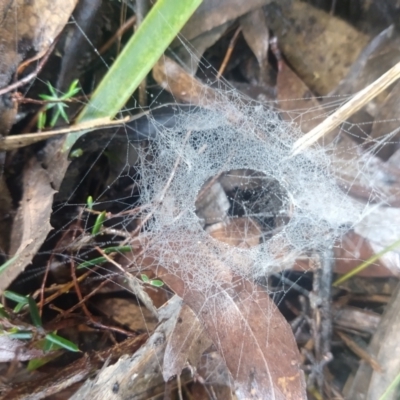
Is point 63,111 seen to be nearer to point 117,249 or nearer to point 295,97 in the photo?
point 117,249

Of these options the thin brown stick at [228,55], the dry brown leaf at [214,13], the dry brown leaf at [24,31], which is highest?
the dry brown leaf at [24,31]

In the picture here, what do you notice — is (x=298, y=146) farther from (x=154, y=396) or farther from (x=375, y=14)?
(x=154, y=396)

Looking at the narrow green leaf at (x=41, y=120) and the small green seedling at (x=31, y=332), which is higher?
the narrow green leaf at (x=41, y=120)

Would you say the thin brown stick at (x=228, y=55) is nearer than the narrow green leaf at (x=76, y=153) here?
No

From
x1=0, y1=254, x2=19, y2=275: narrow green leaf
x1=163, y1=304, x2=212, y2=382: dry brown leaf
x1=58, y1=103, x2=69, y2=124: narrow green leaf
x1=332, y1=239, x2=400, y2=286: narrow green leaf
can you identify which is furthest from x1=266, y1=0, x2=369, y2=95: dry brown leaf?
x1=0, y1=254, x2=19, y2=275: narrow green leaf

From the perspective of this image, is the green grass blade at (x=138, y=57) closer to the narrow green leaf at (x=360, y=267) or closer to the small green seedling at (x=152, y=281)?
the small green seedling at (x=152, y=281)

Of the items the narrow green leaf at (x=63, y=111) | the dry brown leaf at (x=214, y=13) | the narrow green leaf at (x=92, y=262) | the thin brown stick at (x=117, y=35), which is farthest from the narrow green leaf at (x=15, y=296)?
the dry brown leaf at (x=214, y=13)

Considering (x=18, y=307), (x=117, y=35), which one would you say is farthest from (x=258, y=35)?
(x=18, y=307)

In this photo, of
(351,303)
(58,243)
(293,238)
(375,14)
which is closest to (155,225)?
(58,243)
